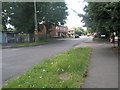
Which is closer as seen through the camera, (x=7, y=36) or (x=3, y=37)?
(x=3, y=37)

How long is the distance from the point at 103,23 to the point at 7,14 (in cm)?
2493

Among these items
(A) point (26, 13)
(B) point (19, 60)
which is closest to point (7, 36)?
(A) point (26, 13)

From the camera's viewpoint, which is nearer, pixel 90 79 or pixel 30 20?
pixel 90 79

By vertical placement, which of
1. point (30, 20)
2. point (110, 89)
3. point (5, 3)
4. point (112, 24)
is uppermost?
point (5, 3)

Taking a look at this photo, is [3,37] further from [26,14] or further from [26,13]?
[26,13]

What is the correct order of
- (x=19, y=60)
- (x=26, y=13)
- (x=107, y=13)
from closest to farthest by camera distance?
(x=19, y=60) → (x=107, y=13) → (x=26, y=13)

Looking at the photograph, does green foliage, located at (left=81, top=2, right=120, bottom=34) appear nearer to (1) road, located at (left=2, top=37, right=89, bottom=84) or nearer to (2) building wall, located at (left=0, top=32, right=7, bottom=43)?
(1) road, located at (left=2, top=37, right=89, bottom=84)

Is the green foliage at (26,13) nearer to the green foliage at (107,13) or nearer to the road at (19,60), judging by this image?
the road at (19,60)

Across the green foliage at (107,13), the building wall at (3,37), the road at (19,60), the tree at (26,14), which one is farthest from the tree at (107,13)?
the building wall at (3,37)

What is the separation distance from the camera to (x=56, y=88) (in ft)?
14.8

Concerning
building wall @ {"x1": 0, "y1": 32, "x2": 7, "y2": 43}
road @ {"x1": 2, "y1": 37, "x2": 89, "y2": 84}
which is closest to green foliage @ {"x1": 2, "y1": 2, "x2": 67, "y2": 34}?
building wall @ {"x1": 0, "y1": 32, "x2": 7, "y2": 43}

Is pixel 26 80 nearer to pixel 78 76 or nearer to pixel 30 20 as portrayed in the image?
pixel 78 76

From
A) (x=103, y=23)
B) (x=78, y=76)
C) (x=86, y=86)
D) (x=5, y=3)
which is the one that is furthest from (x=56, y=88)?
(x=5, y=3)

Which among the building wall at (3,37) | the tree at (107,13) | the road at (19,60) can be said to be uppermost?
the tree at (107,13)
